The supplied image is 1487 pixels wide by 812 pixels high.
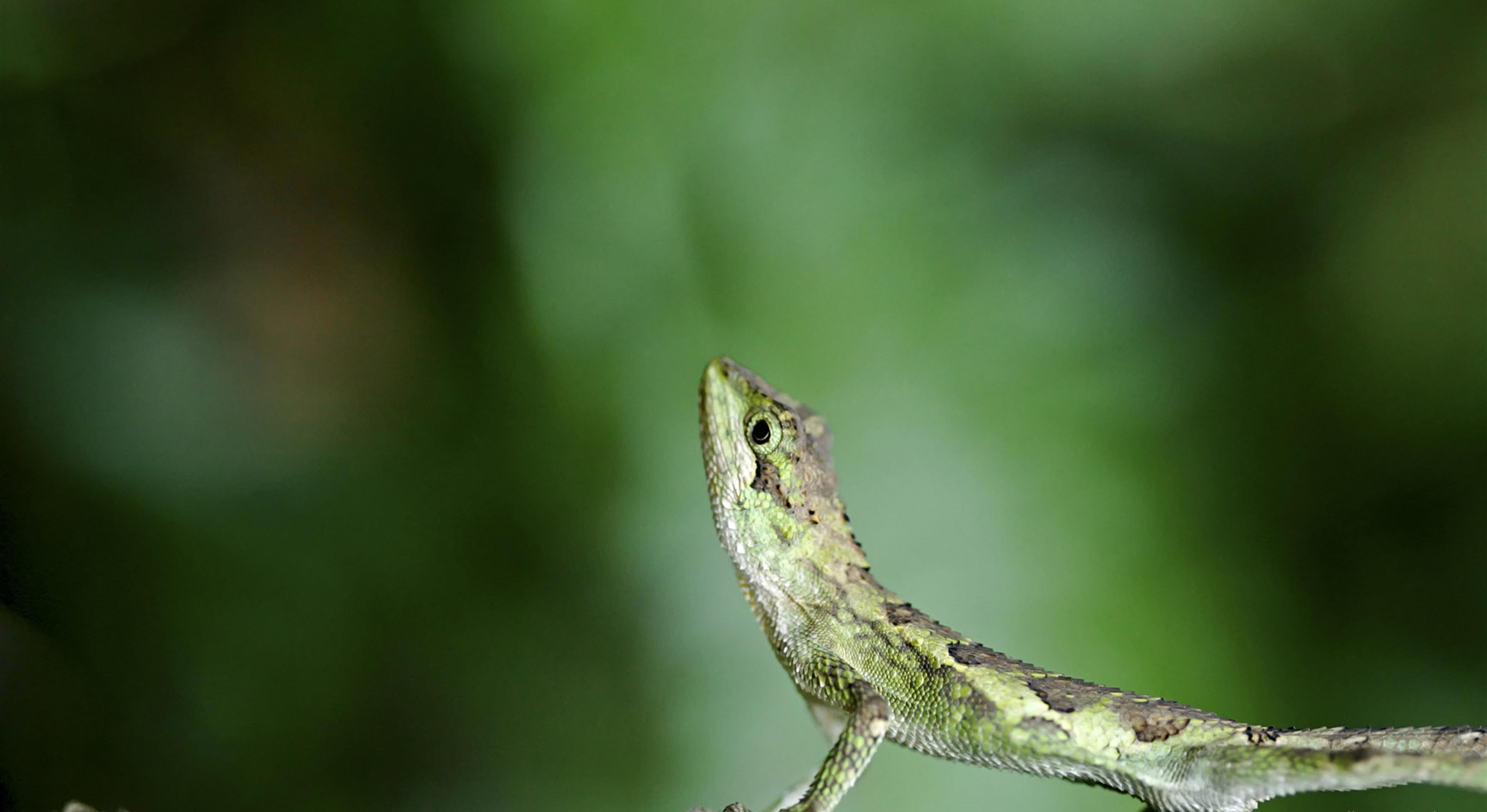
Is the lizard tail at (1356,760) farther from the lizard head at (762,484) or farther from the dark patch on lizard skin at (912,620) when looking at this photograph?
the lizard head at (762,484)

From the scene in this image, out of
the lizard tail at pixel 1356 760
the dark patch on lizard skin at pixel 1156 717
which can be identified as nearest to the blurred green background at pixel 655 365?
the dark patch on lizard skin at pixel 1156 717

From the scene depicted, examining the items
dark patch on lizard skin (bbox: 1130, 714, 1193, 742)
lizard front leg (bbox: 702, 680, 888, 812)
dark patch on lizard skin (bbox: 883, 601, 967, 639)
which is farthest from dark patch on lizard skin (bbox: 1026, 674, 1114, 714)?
lizard front leg (bbox: 702, 680, 888, 812)

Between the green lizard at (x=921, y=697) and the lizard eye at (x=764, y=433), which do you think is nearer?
the green lizard at (x=921, y=697)

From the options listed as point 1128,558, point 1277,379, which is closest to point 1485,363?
point 1277,379

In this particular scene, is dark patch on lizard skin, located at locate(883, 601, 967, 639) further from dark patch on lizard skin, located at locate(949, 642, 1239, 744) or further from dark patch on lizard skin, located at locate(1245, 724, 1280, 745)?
dark patch on lizard skin, located at locate(1245, 724, 1280, 745)

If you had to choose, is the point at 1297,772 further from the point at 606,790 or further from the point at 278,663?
the point at 278,663

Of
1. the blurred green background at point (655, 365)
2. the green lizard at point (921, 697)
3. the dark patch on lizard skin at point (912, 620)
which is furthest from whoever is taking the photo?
the blurred green background at point (655, 365)

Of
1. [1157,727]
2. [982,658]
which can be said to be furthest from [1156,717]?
[982,658]
